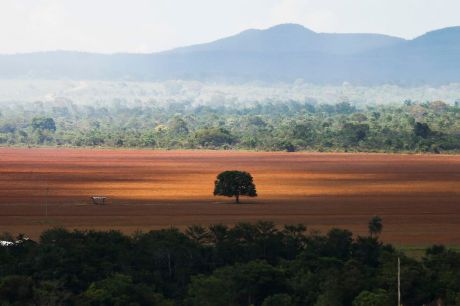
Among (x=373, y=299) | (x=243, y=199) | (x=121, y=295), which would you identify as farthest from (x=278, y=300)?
(x=243, y=199)

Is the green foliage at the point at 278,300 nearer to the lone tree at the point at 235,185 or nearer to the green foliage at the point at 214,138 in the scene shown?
the lone tree at the point at 235,185

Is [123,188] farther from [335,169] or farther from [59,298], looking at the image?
[59,298]

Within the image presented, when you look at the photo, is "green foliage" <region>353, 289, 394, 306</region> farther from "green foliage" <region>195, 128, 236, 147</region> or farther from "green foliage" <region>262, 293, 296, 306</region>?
"green foliage" <region>195, 128, 236, 147</region>

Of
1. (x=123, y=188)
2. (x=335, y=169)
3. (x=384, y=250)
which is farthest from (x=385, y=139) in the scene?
(x=384, y=250)

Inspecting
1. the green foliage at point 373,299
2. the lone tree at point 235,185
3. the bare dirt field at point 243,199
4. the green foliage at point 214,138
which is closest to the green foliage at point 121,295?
the green foliage at point 373,299

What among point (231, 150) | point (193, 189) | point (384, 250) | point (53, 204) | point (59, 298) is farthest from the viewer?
point (231, 150)

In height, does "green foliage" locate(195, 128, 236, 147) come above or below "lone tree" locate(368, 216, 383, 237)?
above

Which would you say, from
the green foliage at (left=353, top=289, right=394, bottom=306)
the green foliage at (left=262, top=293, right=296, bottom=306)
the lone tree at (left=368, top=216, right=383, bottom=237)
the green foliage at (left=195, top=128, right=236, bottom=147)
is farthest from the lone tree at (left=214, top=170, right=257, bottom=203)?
the green foliage at (left=195, top=128, right=236, bottom=147)
